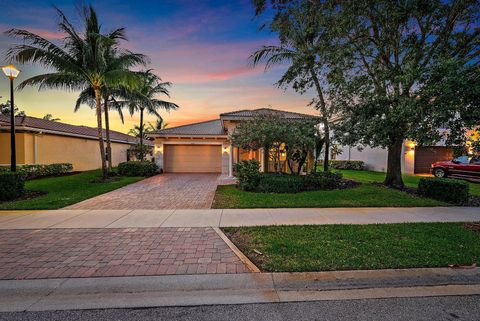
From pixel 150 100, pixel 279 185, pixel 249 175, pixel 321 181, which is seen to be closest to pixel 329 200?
pixel 279 185

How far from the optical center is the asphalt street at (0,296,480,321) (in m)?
2.38

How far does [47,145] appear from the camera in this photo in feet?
49.0

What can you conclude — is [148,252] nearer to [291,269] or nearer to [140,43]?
[291,269]

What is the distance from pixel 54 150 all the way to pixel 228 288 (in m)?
18.1

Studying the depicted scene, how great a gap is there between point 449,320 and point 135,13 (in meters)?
12.6

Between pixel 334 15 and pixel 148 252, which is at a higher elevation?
pixel 334 15

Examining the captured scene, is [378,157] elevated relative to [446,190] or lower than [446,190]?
elevated

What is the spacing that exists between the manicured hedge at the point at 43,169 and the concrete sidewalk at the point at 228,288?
13.4 metres

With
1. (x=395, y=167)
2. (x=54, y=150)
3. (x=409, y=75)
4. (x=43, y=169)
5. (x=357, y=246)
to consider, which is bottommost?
Result: (x=357, y=246)

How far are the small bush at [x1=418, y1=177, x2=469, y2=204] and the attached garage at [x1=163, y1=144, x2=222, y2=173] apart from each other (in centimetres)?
1362

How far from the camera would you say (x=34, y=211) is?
6332 millimetres

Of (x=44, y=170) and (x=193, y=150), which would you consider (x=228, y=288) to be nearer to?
(x=193, y=150)

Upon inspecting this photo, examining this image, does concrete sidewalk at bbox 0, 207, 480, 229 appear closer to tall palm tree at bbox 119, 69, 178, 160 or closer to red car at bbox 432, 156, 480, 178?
red car at bbox 432, 156, 480, 178

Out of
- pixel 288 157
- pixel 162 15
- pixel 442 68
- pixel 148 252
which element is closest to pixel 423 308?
pixel 148 252
